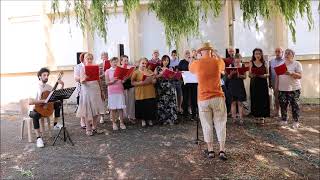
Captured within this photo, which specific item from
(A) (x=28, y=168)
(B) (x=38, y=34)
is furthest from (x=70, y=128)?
(B) (x=38, y=34)

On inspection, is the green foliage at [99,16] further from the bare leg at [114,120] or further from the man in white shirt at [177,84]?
the man in white shirt at [177,84]

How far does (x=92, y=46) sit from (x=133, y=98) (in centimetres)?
567

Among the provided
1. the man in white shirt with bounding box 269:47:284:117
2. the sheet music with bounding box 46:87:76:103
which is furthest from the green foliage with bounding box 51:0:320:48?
the man in white shirt with bounding box 269:47:284:117

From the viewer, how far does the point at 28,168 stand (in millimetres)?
8031

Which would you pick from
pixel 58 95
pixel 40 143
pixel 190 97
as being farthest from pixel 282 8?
pixel 40 143

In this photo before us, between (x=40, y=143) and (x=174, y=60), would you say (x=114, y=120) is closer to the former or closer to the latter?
(x=40, y=143)

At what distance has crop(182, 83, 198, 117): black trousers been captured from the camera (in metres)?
11.3

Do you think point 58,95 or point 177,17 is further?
point 58,95

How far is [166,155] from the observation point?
8344 millimetres

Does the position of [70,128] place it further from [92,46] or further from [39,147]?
[92,46]

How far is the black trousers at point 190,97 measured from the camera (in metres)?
11.3

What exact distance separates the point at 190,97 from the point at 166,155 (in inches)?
129

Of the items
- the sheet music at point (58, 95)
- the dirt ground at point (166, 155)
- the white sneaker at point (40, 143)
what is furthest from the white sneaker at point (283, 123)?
the white sneaker at point (40, 143)

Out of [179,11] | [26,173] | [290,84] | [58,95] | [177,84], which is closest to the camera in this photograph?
[26,173]
